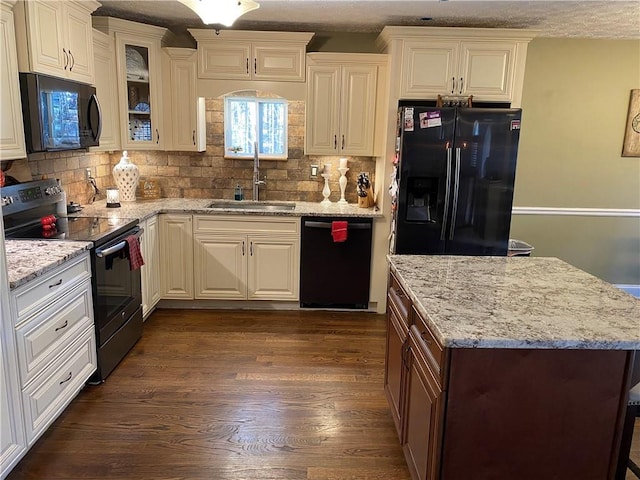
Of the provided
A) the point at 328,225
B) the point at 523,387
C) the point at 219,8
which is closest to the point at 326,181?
the point at 328,225

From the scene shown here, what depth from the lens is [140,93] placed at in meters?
4.00

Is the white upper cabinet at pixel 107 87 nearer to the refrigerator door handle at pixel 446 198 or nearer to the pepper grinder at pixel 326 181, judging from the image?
the pepper grinder at pixel 326 181

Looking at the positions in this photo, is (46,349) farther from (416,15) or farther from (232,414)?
(416,15)

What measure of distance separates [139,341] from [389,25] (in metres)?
3.08

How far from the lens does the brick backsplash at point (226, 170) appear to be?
4410 mm

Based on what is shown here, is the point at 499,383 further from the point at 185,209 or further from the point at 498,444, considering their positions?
the point at 185,209

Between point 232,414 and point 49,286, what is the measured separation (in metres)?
1.13

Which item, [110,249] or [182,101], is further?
[182,101]

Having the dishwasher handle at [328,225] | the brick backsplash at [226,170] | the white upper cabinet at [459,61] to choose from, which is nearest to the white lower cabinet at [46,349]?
the dishwasher handle at [328,225]

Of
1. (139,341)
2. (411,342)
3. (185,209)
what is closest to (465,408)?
(411,342)

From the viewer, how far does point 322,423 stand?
8.37 feet

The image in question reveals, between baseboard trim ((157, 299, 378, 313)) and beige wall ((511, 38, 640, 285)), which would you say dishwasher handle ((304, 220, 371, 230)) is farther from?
beige wall ((511, 38, 640, 285))

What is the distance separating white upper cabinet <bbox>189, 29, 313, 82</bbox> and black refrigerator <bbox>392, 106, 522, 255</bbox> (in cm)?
106

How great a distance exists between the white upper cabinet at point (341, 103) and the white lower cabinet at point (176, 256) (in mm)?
1249
